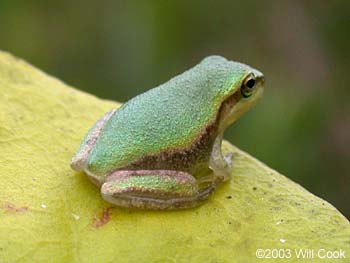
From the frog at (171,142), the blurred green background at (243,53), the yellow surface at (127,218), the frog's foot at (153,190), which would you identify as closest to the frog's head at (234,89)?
the frog at (171,142)

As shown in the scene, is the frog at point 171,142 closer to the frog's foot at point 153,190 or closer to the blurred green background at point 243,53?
the frog's foot at point 153,190

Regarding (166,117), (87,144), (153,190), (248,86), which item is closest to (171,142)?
(166,117)

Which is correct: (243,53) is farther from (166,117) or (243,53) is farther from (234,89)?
(166,117)

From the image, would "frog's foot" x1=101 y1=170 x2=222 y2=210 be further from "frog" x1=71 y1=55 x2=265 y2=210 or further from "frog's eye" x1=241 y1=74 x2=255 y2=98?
"frog's eye" x1=241 y1=74 x2=255 y2=98

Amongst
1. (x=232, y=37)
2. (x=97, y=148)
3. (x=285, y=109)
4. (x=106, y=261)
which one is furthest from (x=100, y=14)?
(x=106, y=261)

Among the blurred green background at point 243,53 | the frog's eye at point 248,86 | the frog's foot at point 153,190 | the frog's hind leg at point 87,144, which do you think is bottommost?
the blurred green background at point 243,53

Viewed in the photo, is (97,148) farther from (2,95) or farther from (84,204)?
(2,95)

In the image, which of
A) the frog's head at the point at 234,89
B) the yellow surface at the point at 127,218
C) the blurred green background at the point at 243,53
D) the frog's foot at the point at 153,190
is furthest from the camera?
the blurred green background at the point at 243,53

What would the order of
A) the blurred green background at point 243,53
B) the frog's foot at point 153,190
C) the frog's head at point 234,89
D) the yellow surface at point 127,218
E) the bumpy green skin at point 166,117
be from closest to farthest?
the yellow surface at point 127,218
the frog's foot at point 153,190
the bumpy green skin at point 166,117
the frog's head at point 234,89
the blurred green background at point 243,53
